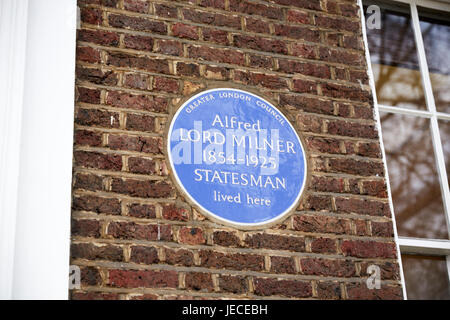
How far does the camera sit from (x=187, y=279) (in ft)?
8.84

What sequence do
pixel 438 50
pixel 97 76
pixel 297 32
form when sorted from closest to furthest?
pixel 97 76, pixel 297 32, pixel 438 50

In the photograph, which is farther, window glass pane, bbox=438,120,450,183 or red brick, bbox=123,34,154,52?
window glass pane, bbox=438,120,450,183

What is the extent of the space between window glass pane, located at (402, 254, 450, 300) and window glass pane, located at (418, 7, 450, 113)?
90 centimetres

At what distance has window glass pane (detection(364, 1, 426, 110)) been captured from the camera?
11.9 ft

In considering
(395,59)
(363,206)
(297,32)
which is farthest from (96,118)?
(395,59)

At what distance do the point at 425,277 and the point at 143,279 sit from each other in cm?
138

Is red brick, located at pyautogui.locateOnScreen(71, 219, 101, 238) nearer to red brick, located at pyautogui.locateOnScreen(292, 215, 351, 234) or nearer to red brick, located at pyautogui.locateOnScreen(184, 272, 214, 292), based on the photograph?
red brick, located at pyautogui.locateOnScreen(184, 272, 214, 292)

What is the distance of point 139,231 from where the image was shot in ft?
8.94

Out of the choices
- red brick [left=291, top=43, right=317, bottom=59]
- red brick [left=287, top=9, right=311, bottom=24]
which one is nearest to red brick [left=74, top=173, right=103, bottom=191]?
red brick [left=291, top=43, right=317, bottom=59]

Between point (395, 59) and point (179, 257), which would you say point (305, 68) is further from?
point (179, 257)

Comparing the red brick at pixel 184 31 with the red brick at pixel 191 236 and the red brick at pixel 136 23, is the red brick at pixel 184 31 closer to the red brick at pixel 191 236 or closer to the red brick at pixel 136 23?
the red brick at pixel 136 23

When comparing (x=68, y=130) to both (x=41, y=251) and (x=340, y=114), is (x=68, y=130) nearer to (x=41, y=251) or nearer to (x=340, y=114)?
(x=41, y=251)

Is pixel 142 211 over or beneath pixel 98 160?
beneath
